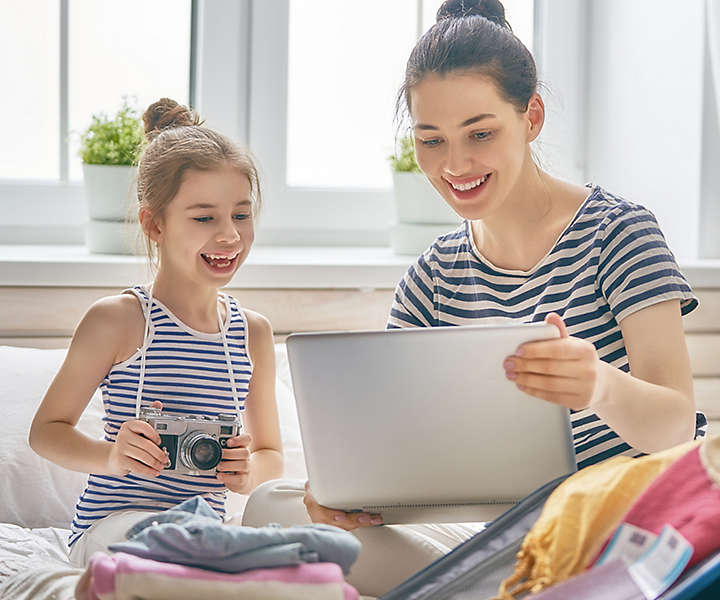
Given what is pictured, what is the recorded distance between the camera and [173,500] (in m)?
1.46

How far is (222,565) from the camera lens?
0.81m

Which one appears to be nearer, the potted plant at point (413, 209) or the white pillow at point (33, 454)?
the white pillow at point (33, 454)

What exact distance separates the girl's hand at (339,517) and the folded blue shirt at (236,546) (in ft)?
1.08

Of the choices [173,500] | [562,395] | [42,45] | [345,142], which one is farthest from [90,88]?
[562,395]

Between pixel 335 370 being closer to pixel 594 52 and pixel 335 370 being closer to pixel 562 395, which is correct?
pixel 562 395

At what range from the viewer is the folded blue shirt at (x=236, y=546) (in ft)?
2.63

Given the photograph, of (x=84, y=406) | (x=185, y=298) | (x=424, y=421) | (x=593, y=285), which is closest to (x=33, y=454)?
(x=84, y=406)

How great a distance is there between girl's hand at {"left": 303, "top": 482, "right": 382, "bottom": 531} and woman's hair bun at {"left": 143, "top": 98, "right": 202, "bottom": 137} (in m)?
0.75

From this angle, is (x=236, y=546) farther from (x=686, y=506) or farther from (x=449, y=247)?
(x=449, y=247)

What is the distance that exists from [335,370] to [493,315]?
46 cm

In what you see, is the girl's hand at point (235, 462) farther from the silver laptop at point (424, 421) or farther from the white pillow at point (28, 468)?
the white pillow at point (28, 468)

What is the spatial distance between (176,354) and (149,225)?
0.21 m

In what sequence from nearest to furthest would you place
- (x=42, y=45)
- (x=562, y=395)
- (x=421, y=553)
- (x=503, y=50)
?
(x=562, y=395)
(x=421, y=553)
(x=503, y=50)
(x=42, y=45)

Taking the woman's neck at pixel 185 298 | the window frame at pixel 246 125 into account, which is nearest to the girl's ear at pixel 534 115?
the woman's neck at pixel 185 298
